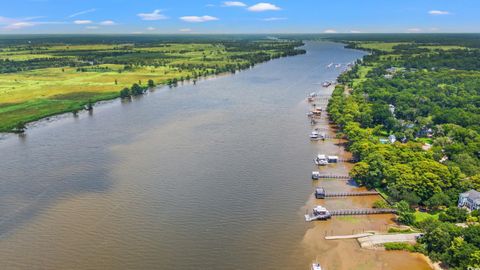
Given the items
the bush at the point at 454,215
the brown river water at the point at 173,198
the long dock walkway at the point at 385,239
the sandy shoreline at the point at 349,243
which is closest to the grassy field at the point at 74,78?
the brown river water at the point at 173,198

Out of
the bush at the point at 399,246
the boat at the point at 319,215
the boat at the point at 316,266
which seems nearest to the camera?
the boat at the point at 316,266

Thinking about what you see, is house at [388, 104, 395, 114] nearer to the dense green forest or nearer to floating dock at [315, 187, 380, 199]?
the dense green forest

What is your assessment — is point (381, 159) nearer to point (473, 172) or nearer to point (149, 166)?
point (473, 172)

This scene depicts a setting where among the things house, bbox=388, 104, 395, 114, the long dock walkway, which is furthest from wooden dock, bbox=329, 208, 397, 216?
house, bbox=388, 104, 395, 114

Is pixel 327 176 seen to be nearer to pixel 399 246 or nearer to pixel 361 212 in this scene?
pixel 361 212

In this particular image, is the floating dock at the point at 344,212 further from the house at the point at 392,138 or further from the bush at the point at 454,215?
the house at the point at 392,138

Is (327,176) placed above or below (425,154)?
below

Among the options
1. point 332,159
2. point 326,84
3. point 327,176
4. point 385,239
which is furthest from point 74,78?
point 385,239
